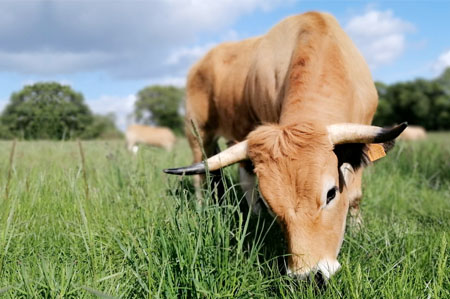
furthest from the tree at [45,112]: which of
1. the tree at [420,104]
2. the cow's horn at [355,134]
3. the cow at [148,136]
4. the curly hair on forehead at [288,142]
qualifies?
the tree at [420,104]

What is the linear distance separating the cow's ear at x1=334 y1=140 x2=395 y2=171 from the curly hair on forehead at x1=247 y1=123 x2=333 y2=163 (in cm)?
22

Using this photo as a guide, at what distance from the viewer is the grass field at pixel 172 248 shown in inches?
93.5

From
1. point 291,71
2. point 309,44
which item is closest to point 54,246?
point 291,71

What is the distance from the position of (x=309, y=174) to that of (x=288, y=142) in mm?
296

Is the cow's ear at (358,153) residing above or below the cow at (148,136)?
below

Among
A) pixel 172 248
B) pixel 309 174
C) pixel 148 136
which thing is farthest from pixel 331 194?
pixel 148 136

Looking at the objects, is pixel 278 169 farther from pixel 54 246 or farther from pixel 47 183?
pixel 47 183

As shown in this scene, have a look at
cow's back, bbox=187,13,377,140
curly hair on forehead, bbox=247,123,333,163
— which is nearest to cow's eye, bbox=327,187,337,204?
curly hair on forehead, bbox=247,123,333,163

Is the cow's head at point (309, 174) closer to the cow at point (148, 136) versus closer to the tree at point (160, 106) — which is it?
the cow at point (148, 136)

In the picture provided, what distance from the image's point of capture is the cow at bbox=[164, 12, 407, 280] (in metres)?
2.69

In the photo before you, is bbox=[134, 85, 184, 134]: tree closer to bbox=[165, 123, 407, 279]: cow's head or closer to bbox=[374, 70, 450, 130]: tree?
bbox=[374, 70, 450, 130]: tree

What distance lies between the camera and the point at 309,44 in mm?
4156

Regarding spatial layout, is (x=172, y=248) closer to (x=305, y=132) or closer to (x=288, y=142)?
(x=288, y=142)

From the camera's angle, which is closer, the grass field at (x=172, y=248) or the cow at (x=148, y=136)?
the grass field at (x=172, y=248)
